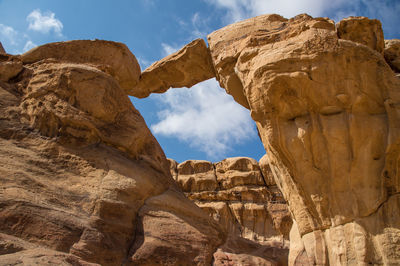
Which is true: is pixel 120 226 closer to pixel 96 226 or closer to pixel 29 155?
pixel 96 226

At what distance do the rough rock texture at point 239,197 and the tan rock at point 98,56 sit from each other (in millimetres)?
7070

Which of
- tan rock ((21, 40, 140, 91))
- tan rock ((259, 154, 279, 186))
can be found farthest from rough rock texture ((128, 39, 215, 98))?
tan rock ((259, 154, 279, 186))

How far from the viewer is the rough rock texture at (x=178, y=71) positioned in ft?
30.6

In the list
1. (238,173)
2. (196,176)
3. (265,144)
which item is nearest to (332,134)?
(265,144)

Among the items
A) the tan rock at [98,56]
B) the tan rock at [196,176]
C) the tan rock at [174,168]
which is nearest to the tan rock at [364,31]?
the tan rock at [98,56]

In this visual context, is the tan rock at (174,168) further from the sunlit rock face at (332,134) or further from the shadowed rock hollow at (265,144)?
the sunlit rock face at (332,134)

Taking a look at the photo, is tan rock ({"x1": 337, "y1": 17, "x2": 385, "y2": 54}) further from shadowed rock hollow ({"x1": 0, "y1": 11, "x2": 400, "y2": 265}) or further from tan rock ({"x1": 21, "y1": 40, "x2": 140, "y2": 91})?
tan rock ({"x1": 21, "y1": 40, "x2": 140, "y2": 91})

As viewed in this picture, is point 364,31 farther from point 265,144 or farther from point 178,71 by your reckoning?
point 178,71

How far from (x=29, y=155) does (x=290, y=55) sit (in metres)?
4.81

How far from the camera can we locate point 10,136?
619 cm

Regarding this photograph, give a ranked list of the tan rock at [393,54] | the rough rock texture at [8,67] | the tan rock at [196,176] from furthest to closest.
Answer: the tan rock at [196,176], the tan rock at [393,54], the rough rock texture at [8,67]

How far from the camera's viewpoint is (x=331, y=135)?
6.21 metres

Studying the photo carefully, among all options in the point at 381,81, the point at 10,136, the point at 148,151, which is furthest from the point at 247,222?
the point at 10,136

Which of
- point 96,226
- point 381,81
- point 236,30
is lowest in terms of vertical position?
point 96,226
